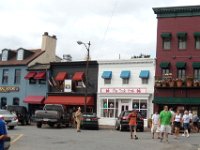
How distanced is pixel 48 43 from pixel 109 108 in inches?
522

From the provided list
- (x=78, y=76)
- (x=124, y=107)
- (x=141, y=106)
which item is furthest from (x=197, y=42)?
(x=78, y=76)

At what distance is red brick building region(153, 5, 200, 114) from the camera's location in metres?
39.7

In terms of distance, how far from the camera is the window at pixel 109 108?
43656mm

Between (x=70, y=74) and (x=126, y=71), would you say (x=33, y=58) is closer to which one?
(x=70, y=74)

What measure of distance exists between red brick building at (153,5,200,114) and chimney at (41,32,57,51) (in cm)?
1568

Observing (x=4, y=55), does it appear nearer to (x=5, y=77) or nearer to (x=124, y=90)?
(x=5, y=77)

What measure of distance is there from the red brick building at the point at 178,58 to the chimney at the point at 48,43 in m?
15.7

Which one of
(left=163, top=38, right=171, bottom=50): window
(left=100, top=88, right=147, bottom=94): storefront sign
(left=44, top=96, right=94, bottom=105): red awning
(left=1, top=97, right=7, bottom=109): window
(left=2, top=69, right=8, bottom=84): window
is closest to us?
(left=163, top=38, right=171, bottom=50): window

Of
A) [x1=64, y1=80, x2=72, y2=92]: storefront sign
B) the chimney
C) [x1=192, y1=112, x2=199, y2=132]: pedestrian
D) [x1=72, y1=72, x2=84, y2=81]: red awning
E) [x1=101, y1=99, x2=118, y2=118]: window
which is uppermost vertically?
the chimney

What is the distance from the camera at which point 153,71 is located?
41719mm

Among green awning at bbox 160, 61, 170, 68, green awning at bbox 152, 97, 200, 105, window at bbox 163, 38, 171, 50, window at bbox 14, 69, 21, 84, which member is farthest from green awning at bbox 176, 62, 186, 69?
window at bbox 14, 69, 21, 84

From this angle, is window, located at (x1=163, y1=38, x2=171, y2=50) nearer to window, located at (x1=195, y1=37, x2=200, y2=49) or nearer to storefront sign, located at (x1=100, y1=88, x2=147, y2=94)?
window, located at (x1=195, y1=37, x2=200, y2=49)

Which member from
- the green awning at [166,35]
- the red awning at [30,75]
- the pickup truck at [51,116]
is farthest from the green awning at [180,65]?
the red awning at [30,75]

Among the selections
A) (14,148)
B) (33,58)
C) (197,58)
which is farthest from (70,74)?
(14,148)
